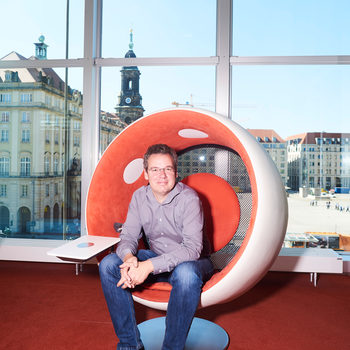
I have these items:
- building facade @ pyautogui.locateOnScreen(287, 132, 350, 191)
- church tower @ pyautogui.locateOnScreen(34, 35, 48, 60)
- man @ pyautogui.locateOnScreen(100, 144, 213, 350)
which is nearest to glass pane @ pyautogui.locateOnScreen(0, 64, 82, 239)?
church tower @ pyautogui.locateOnScreen(34, 35, 48, 60)

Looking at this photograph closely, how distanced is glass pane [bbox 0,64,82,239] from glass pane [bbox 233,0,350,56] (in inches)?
66.0

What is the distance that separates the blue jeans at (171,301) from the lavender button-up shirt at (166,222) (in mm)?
94

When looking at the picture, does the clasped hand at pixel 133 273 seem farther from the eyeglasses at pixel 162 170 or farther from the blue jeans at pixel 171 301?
the eyeglasses at pixel 162 170

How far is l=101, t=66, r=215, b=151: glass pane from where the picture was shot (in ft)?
9.66

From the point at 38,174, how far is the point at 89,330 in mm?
2097

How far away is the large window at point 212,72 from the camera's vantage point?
2.87 meters

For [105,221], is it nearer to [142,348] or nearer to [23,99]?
[142,348]

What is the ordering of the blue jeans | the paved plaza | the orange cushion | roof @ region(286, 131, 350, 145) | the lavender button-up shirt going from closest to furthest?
the blue jeans
the lavender button-up shirt
the orange cushion
roof @ region(286, 131, 350, 145)
the paved plaza

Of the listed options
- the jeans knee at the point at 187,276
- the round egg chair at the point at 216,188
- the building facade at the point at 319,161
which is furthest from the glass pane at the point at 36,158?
the jeans knee at the point at 187,276

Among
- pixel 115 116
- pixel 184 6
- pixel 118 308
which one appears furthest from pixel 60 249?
pixel 184 6

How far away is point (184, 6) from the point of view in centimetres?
303

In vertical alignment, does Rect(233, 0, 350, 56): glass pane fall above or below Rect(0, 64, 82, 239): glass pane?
above

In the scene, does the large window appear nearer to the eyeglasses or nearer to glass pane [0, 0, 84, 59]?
glass pane [0, 0, 84, 59]

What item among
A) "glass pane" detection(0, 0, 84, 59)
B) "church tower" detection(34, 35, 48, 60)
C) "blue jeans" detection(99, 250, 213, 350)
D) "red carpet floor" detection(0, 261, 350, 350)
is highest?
"glass pane" detection(0, 0, 84, 59)
